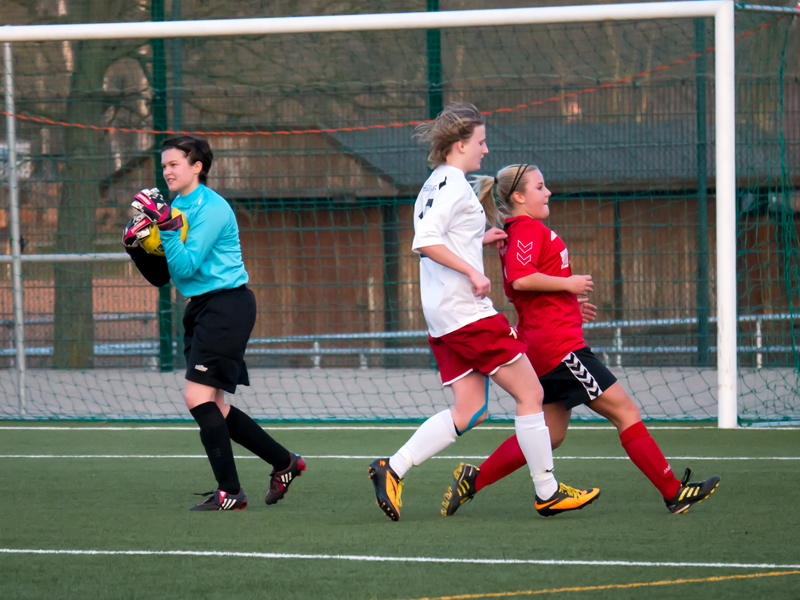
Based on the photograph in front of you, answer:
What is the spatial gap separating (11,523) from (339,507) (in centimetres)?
138

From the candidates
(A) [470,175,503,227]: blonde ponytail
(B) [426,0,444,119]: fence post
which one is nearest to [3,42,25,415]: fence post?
(B) [426,0,444,119]: fence post

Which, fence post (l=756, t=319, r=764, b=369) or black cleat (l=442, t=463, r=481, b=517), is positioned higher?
fence post (l=756, t=319, r=764, b=369)

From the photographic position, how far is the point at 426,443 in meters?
3.90

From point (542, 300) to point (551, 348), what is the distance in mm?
207

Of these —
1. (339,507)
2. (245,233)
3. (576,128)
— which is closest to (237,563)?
(339,507)

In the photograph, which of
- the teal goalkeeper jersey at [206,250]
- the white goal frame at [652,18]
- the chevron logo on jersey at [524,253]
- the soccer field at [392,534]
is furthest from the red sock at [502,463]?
the white goal frame at [652,18]

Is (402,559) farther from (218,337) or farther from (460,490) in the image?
(218,337)

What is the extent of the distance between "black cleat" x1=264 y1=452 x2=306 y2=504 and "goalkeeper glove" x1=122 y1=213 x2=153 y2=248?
4.06 feet

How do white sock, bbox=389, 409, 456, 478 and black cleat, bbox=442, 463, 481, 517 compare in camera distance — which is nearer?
white sock, bbox=389, 409, 456, 478

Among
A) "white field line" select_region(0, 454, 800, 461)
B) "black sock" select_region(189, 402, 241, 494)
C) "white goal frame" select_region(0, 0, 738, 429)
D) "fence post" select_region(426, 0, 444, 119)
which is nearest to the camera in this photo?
"black sock" select_region(189, 402, 241, 494)

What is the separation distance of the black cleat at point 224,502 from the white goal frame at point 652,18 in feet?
11.6

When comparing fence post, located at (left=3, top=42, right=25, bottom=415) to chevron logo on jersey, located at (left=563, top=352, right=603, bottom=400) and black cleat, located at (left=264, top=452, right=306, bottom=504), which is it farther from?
chevron logo on jersey, located at (left=563, top=352, right=603, bottom=400)

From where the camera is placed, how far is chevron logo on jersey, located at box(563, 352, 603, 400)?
3855 millimetres

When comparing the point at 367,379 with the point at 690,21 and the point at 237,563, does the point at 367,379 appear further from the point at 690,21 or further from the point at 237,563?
the point at 237,563
